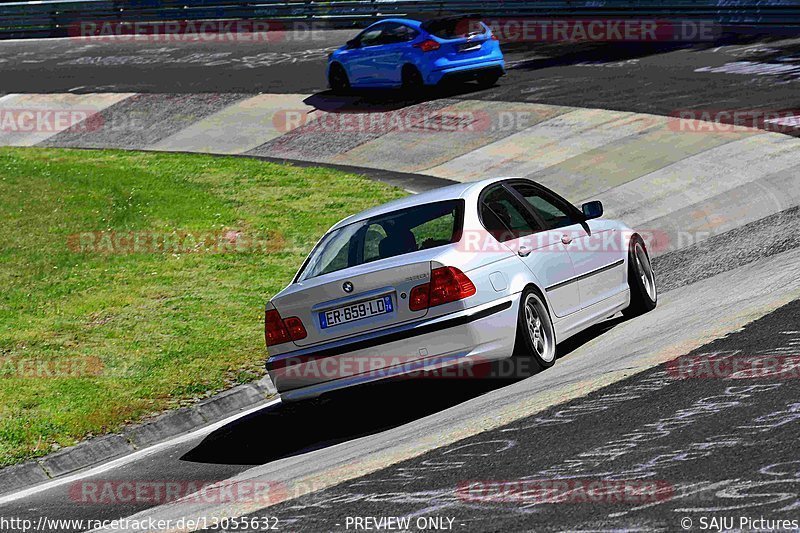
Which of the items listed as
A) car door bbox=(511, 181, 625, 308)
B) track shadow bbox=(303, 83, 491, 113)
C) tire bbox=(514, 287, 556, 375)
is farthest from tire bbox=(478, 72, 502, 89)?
tire bbox=(514, 287, 556, 375)

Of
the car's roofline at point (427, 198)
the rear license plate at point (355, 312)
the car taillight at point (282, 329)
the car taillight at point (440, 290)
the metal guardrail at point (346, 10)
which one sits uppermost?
the metal guardrail at point (346, 10)

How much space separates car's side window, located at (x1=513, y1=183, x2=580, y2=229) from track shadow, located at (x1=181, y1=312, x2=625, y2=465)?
104 centimetres

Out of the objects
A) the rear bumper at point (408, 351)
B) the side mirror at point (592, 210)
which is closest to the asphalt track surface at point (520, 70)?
the side mirror at point (592, 210)

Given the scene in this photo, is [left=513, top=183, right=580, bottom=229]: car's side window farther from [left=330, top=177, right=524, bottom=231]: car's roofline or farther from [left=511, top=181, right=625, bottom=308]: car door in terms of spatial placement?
[left=330, top=177, right=524, bottom=231]: car's roofline

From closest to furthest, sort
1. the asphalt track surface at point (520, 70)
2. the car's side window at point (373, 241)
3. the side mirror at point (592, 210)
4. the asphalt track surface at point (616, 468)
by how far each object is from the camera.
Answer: the asphalt track surface at point (616, 468), the car's side window at point (373, 241), the side mirror at point (592, 210), the asphalt track surface at point (520, 70)

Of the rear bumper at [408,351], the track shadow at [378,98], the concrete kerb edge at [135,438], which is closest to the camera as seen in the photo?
the rear bumper at [408,351]

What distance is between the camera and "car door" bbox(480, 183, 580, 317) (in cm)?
876

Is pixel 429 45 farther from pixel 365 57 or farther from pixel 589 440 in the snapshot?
pixel 589 440

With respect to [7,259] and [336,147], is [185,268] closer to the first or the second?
[7,259]

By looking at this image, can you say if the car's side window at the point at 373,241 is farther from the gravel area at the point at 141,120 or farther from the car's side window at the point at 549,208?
the gravel area at the point at 141,120

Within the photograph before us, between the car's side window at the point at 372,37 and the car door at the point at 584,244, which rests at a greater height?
the car's side window at the point at 372,37

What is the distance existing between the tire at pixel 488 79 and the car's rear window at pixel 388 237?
15.3 m

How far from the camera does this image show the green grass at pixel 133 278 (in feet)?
32.3

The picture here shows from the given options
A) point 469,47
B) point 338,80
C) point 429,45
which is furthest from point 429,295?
point 338,80
